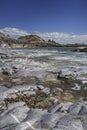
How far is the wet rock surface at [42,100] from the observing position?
29.5 feet

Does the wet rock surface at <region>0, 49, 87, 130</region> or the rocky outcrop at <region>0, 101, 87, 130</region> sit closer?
the rocky outcrop at <region>0, 101, 87, 130</region>

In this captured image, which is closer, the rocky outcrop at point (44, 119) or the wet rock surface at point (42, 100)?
the rocky outcrop at point (44, 119)

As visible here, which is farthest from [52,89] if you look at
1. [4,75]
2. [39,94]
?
[4,75]

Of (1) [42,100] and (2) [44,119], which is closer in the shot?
(2) [44,119]

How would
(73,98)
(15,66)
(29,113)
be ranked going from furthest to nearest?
1. (15,66)
2. (73,98)
3. (29,113)

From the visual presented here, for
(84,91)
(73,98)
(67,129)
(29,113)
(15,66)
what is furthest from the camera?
(15,66)

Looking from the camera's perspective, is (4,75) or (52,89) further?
(4,75)

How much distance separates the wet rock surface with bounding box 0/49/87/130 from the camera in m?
8.98

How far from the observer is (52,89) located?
17.3m

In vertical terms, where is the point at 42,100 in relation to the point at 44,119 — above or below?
below

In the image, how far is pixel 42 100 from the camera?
14.2m

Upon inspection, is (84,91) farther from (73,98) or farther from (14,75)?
(14,75)

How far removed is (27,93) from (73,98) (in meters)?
3.35

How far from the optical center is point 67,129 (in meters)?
8.35
